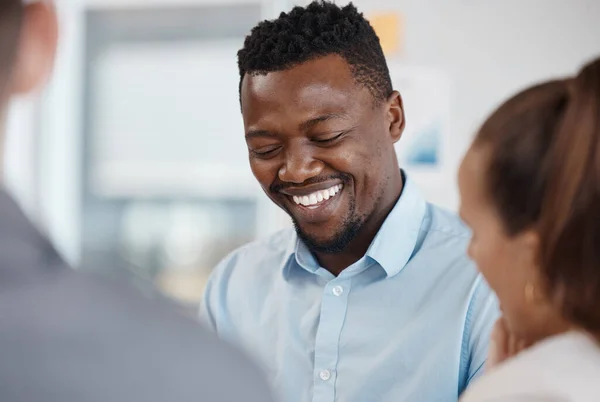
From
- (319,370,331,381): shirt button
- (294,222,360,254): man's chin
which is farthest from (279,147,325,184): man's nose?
(319,370,331,381): shirt button

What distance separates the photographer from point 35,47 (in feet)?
1.61

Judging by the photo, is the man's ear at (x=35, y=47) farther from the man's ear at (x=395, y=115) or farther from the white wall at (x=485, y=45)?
the white wall at (x=485, y=45)

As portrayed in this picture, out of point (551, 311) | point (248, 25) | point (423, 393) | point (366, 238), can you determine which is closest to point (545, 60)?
point (248, 25)

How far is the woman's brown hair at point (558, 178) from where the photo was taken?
694mm

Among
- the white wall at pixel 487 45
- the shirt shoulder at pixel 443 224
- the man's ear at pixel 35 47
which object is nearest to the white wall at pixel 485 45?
the white wall at pixel 487 45

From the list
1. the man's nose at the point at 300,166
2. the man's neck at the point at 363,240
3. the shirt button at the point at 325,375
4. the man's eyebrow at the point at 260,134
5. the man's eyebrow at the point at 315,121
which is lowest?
the shirt button at the point at 325,375

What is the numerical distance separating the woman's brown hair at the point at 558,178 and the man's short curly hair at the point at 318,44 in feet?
1.83

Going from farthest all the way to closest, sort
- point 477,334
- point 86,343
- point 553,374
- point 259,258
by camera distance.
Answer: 1. point 259,258
2. point 477,334
3. point 553,374
4. point 86,343

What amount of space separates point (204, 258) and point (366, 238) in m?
1.87

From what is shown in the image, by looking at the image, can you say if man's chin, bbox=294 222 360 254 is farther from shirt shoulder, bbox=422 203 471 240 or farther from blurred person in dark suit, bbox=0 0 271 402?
blurred person in dark suit, bbox=0 0 271 402

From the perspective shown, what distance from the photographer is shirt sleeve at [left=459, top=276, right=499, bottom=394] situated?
121cm

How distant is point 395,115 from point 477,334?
44 centimetres

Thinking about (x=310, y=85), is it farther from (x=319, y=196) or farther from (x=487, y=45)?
(x=487, y=45)

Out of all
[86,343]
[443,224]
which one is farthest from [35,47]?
[443,224]
